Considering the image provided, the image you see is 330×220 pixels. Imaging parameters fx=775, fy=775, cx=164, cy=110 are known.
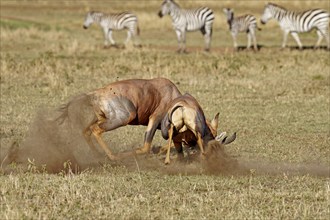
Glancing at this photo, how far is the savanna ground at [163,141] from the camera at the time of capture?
24.2 ft

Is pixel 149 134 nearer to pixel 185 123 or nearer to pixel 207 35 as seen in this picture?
pixel 185 123

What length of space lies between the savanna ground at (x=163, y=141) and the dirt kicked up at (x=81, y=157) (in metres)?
0.03

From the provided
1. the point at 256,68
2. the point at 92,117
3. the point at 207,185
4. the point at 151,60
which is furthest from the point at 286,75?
the point at 207,185

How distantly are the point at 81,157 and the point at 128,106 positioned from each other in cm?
97

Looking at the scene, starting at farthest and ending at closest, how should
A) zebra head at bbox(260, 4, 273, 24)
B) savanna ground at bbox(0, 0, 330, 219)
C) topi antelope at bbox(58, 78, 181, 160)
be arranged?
1. zebra head at bbox(260, 4, 273, 24)
2. topi antelope at bbox(58, 78, 181, 160)
3. savanna ground at bbox(0, 0, 330, 219)

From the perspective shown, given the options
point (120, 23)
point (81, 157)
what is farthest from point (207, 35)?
point (81, 157)

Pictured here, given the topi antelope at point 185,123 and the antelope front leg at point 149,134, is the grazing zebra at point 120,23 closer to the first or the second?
the antelope front leg at point 149,134

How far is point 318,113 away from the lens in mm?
15508

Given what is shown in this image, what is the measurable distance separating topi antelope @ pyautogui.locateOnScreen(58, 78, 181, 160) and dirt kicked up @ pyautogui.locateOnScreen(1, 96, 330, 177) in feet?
0.38

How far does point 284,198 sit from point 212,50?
2346cm

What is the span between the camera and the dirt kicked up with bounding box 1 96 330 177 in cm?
985

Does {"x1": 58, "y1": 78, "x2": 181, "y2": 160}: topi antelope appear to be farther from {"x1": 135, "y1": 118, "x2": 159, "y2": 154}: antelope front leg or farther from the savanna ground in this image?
the savanna ground

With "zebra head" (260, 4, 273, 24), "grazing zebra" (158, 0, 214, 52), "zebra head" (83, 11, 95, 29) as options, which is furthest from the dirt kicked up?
"zebra head" (83, 11, 95, 29)

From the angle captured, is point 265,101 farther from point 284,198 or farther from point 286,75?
point 284,198
